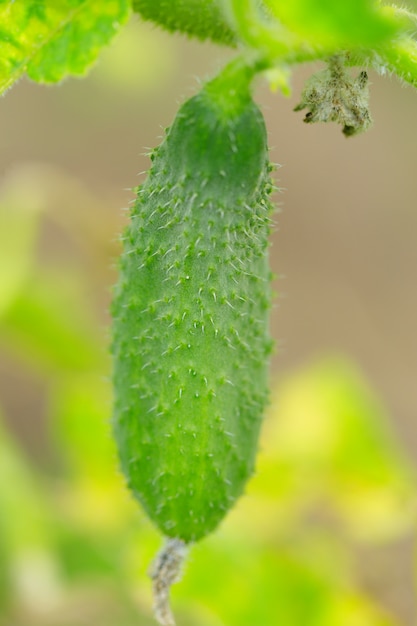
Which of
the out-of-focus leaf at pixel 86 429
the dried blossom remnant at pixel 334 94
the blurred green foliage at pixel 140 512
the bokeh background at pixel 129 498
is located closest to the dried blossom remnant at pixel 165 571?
the bokeh background at pixel 129 498

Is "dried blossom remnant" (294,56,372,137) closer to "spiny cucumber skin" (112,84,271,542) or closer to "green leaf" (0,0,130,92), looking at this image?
"spiny cucumber skin" (112,84,271,542)

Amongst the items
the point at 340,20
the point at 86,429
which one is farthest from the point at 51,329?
the point at 340,20

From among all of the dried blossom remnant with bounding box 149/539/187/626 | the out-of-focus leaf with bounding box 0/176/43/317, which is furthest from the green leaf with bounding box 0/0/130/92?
the out-of-focus leaf with bounding box 0/176/43/317

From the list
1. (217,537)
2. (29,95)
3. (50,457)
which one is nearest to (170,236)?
(217,537)

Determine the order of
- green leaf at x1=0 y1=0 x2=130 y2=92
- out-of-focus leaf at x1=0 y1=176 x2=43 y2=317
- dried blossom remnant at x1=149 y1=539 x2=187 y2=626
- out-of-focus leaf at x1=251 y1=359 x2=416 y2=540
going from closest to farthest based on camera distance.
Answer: green leaf at x1=0 y1=0 x2=130 y2=92 → dried blossom remnant at x1=149 y1=539 x2=187 y2=626 → out-of-focus leaf at x1=0 y1=176 x2=43 y2=317 → out-of-focus leaf at x1=251 y1=359 x2=416 y2=540

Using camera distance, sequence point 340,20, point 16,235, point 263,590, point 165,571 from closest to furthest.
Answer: point 340,20
point 165,571
point 263,590
point 16,235

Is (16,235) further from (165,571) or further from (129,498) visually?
(165,571)

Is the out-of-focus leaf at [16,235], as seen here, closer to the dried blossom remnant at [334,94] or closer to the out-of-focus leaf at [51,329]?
the out-of-focus leaf at [51,329]

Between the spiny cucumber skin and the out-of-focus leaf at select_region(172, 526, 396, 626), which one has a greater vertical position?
the out-of-focus leaf at select_region(172, 526, 396, 626)
